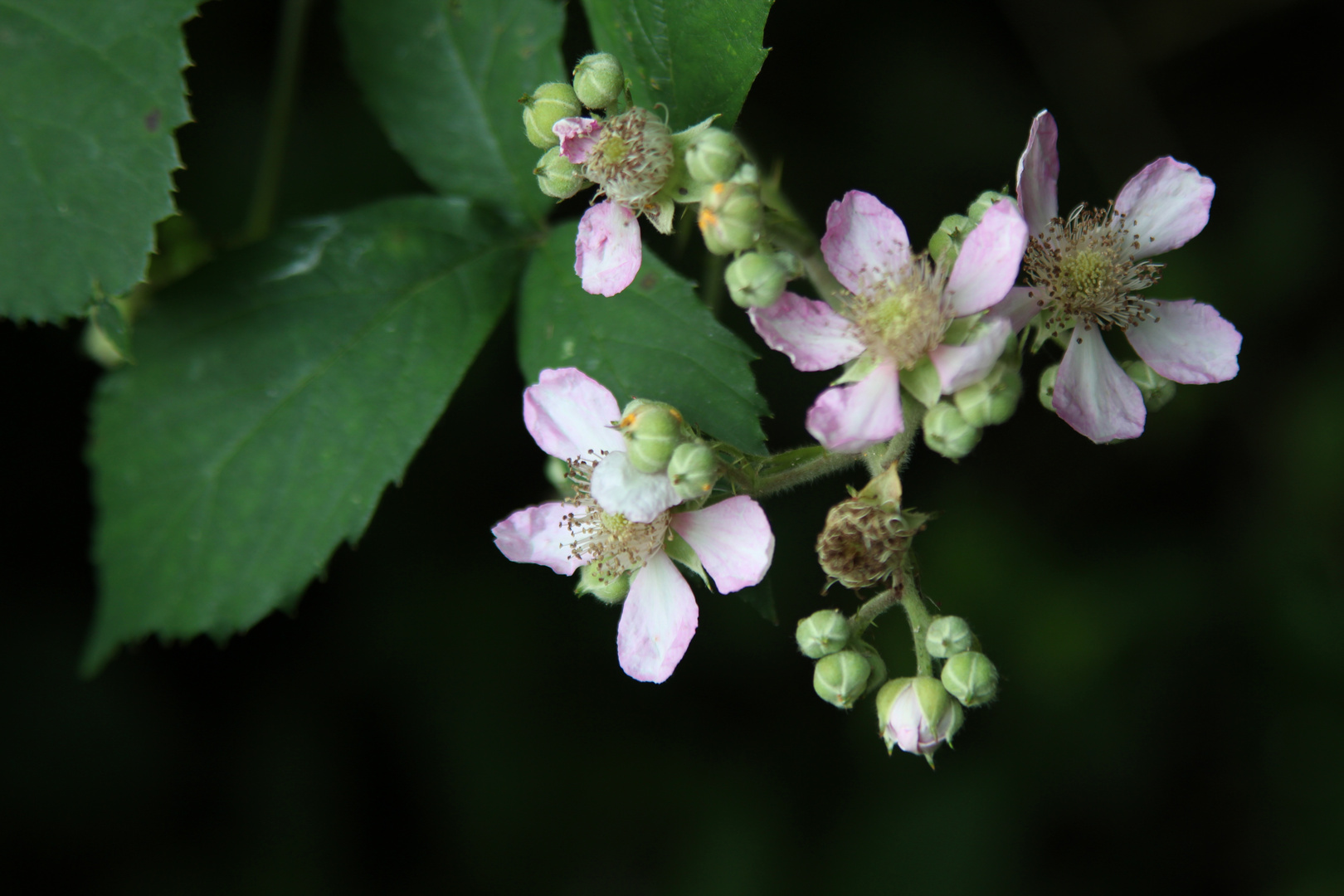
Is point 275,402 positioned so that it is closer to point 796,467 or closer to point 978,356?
point 796,467

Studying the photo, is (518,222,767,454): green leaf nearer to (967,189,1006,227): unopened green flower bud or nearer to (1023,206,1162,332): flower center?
(967,189,1006,227): unopened green flower bud

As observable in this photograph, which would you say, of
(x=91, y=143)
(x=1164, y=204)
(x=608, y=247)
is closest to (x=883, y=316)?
(x=608, y=247)

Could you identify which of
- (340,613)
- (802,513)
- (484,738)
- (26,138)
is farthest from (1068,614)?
(26,138)

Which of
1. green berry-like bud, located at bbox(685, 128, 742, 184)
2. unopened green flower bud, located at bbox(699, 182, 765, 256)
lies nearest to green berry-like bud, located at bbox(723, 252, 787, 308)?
unopened green flower bud, located at bbox(699, 182, 765, 256)

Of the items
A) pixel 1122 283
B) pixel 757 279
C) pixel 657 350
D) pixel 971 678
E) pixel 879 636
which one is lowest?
pixel 879 636

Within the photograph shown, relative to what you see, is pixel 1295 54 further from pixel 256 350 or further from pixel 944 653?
pixel 256 350
